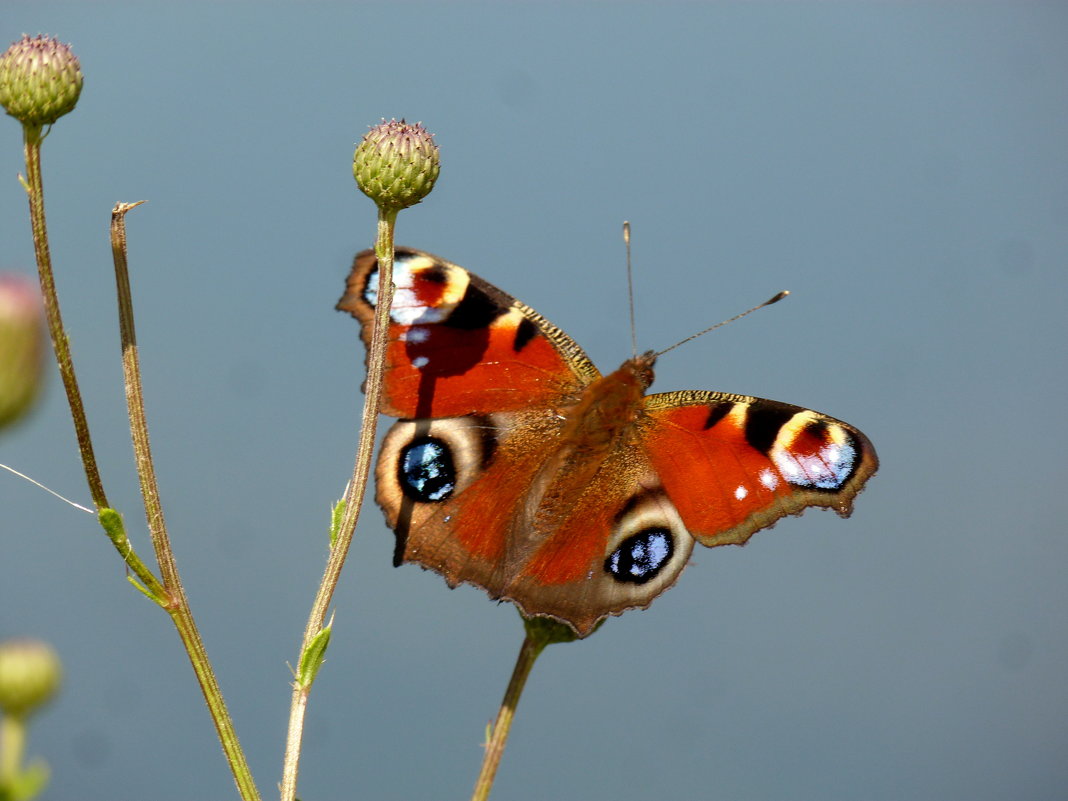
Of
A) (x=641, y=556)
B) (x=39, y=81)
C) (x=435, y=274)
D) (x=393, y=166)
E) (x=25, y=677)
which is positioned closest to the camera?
(x=25, y=677)

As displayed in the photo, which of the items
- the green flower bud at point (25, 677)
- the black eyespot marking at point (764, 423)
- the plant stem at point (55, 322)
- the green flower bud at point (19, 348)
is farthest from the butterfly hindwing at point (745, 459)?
the green flower bud at point (19, 348)

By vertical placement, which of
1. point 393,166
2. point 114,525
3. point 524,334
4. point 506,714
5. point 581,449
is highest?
point 393,166

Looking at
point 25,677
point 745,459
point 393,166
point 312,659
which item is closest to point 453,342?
point 393,166

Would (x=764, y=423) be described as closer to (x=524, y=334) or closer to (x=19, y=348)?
(x=524, y=334)

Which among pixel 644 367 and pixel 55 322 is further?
pixel 644 367

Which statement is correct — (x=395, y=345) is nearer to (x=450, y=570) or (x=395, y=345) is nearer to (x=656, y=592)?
(x=450, y=570)
